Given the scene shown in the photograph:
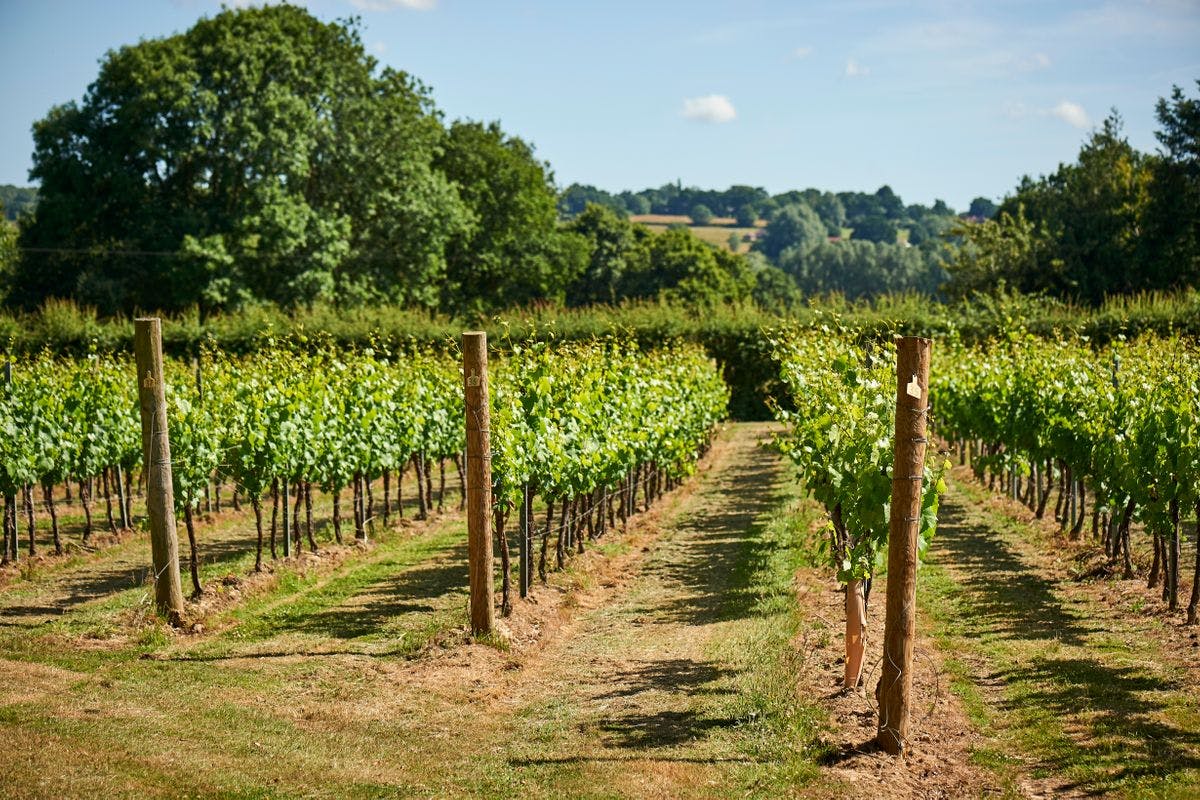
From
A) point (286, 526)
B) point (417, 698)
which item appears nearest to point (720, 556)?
→ point (286, 526)

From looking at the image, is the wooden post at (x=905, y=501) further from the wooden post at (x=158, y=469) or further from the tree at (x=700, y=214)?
the tree at (x=700, y=214)

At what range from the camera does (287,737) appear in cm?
675

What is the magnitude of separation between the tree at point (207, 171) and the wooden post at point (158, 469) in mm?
22083

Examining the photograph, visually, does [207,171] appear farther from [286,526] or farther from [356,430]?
[286,526]

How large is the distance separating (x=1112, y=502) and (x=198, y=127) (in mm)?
26938

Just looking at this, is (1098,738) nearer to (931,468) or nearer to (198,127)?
(931,468)

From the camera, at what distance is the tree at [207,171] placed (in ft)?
99.8

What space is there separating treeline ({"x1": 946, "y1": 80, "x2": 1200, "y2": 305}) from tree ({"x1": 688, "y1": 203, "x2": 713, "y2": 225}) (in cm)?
9981

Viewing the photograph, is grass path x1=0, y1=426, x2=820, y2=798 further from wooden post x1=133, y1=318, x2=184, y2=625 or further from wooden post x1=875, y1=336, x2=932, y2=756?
wooden post x1=875, y1=336, x2=932, y2=756

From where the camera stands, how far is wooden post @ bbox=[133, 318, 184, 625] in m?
9.44

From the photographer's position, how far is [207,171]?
31750 mm

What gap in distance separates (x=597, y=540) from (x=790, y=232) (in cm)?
11108

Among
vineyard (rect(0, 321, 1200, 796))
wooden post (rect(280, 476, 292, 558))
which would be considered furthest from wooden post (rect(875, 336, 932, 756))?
wooden post (rect(280, 476, 292, 558))

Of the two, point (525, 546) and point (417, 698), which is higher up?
point (525, 546)
